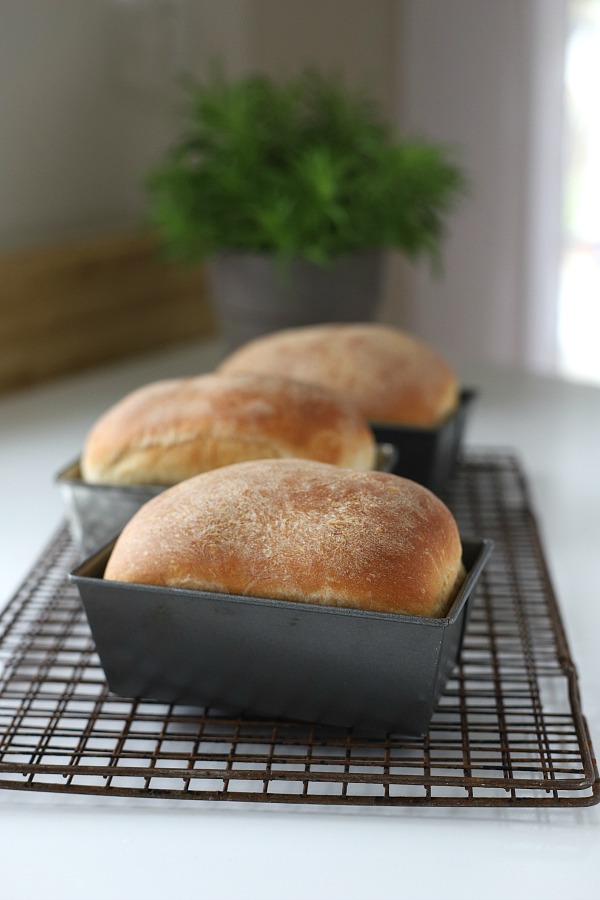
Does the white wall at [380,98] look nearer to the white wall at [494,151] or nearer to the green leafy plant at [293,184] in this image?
the white wall at [494,151]

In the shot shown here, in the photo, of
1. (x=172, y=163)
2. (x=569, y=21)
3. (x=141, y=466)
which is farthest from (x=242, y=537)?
(x=569, y=21)

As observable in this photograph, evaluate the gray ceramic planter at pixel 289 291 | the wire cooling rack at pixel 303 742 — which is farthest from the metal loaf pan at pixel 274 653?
the gray ceramic planter at pixel 289 291

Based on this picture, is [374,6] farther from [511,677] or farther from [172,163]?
[511,677]

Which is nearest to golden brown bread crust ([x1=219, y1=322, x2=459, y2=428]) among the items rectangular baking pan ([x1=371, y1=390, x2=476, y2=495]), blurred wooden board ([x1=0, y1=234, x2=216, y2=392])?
rectangular baking pan ([x1=371, y1=390, x2=476, y2=495])

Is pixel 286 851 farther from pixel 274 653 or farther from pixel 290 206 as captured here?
pixel 290 206

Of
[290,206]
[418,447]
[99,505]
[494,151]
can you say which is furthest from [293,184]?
[494,151]

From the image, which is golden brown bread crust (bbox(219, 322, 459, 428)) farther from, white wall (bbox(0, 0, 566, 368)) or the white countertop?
white wall (bbox(0, 0, 566, 368))
